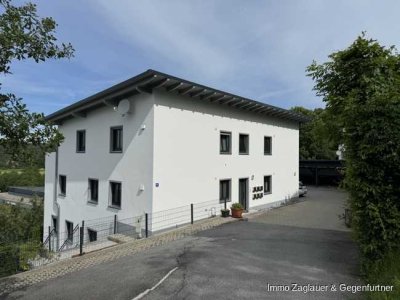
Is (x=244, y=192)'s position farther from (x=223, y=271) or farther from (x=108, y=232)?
(x=223, y=271)

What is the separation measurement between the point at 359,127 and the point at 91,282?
6470 mm

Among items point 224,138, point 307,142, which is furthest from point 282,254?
point 307,142

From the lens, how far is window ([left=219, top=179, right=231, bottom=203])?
15.1m

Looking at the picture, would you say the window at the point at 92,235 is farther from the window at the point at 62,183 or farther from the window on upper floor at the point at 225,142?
the window on upper floor at the point at 225,142

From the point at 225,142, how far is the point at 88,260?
881 cm

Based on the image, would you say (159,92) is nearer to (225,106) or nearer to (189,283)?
(225,106)

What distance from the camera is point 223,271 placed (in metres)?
6.84

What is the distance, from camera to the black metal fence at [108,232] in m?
10.9

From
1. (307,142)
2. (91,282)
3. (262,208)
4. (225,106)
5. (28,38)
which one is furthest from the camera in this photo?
(307,142)

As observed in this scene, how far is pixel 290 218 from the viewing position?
14742 mm

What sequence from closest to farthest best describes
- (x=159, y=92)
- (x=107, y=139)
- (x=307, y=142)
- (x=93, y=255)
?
(x=93, y=255) → (x=159, y=92) → (x=107, y=139) → (x=307, y=142)

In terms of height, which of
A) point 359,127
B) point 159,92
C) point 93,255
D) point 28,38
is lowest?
point 93,255

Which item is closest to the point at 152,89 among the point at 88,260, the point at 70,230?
the point at 88,260

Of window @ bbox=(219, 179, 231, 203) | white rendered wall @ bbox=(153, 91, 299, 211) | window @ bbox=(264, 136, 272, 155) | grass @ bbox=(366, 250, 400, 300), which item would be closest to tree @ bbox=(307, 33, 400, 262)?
grass @ bbox=(366, 250, 400, 300)
